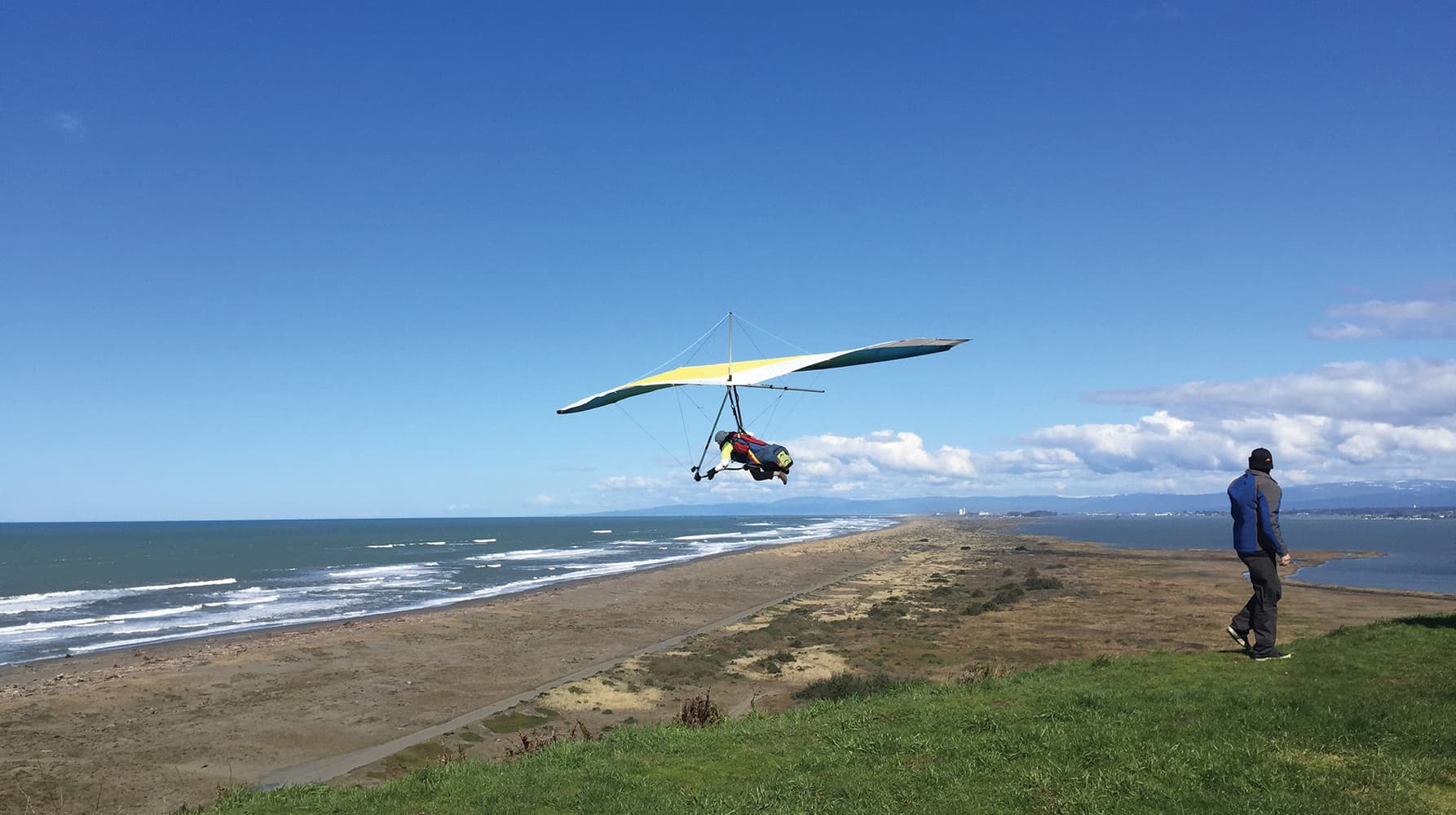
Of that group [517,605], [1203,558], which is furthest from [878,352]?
[1203,558]

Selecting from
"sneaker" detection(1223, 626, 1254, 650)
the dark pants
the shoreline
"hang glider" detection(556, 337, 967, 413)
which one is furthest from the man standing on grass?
the shoreline

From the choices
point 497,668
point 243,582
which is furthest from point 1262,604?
point 243,582

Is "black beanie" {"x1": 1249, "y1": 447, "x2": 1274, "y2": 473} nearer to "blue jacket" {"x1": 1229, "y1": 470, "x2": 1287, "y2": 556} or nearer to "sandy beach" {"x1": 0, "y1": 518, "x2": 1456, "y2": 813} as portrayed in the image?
"blue jacket" {"x1": 1229, "y1": 470, "x2": 1287, "y2": 556}

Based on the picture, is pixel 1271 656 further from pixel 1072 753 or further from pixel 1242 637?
pixel 1072 753

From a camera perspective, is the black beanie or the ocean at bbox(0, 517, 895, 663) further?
the ocean at bbox(0, 517, 895, 663)

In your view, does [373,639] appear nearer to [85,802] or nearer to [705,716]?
[85,802]

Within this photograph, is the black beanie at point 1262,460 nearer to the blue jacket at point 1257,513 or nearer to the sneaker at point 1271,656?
the blue jacket at point 1257,513
